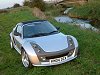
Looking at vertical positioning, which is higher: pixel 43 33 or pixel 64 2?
pixel 43 33

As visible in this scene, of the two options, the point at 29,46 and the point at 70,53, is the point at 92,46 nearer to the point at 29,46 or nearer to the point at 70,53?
the point at 70,53

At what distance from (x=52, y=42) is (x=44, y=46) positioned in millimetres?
363

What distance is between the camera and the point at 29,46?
8.69 m

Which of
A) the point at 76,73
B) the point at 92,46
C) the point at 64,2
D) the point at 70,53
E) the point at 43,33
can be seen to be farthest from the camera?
the point at 64,2

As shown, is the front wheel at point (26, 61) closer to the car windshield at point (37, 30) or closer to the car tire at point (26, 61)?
the car tire at point (26, 61)

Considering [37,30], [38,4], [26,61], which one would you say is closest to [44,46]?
[26,61]

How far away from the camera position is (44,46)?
8.46 meters

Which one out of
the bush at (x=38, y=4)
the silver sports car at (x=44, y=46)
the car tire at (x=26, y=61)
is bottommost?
the bush at (x=38, y=4)

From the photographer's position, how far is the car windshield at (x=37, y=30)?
9.61 meters

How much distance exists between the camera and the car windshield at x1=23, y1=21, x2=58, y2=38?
31.5 feet

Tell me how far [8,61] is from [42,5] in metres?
38.9

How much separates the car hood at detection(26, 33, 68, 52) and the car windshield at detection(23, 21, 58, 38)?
40 cm

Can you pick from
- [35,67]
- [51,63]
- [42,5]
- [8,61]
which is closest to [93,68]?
[51,63]

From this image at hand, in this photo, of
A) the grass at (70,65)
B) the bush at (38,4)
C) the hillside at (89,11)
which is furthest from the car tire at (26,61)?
the bush at (38,4)
